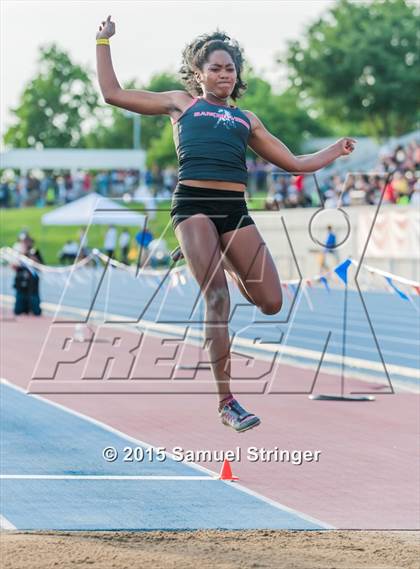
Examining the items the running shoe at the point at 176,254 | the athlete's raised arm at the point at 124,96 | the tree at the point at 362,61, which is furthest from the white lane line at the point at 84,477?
the tree at the point at 362,61

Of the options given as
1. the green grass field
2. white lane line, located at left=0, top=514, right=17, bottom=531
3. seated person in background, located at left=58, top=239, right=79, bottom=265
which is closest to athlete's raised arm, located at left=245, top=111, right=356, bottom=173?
white lane line, located at left=0, top=514, right=17, bottom=531

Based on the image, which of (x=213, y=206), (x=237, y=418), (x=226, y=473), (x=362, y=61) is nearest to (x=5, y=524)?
(x=226, y=473)

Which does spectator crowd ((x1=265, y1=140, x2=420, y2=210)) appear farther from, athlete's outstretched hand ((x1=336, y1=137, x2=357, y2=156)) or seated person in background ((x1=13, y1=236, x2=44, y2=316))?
athlete's outstretched hand ((x1=336, y1=137, x2=357, y2=156))

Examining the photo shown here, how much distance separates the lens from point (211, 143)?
6270mm

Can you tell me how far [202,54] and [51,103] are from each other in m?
90.5

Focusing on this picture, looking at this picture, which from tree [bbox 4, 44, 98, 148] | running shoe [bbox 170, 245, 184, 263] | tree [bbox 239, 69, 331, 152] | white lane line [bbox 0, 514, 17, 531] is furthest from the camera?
tree [bbox 4, 44, 98, 148]

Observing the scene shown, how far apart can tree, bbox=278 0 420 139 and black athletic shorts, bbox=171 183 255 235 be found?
53.4 meters

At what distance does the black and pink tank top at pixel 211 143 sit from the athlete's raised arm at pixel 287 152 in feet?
0.53

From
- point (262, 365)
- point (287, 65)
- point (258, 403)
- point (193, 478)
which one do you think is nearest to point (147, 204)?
point (287, 65)

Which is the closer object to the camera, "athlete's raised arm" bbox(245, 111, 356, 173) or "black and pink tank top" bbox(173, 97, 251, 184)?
"black and pink tank top" bbox(173, 97, 251, 184)

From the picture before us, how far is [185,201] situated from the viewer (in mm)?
6391

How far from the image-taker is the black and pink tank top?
6.27 m

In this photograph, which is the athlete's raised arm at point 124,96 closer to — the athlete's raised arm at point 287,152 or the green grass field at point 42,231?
the athlete's raised arm at point 287,152

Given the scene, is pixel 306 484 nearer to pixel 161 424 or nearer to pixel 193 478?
pixel 193 478
